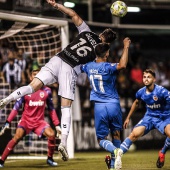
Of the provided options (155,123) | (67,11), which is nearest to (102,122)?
(155,123)

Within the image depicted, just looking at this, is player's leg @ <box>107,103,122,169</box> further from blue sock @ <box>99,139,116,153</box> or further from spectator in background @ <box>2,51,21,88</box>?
spectator in background @ <box>2,51,21,88</box>

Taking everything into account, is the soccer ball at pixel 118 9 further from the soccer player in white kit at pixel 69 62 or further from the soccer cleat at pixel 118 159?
the soccer cleat at pixel 118 159

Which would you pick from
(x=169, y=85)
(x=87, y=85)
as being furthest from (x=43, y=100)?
(x=169, y=85)

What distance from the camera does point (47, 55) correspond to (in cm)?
1527

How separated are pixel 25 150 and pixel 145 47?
13.0 metres

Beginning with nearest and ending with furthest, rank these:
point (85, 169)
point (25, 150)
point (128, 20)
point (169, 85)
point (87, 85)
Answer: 1. point (85, 169)
2. point (25, 150)
3. point (87, 85)
4. point (169, 85)
5. point (128, 20)

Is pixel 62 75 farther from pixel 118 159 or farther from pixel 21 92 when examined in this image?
pixel 118 159

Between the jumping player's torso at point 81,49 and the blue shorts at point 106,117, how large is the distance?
830 mm

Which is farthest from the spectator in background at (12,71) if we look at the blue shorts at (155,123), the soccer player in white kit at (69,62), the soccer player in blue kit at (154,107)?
the soccer player in white kit at (69,62)

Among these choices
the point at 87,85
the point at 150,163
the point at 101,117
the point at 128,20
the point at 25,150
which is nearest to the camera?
the point at 101,117

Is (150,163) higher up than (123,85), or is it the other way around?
(123,85)

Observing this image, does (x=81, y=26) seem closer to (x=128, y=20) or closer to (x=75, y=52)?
(x=75, y=52)

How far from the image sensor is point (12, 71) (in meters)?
15.9

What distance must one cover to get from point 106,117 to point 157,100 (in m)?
1.68
